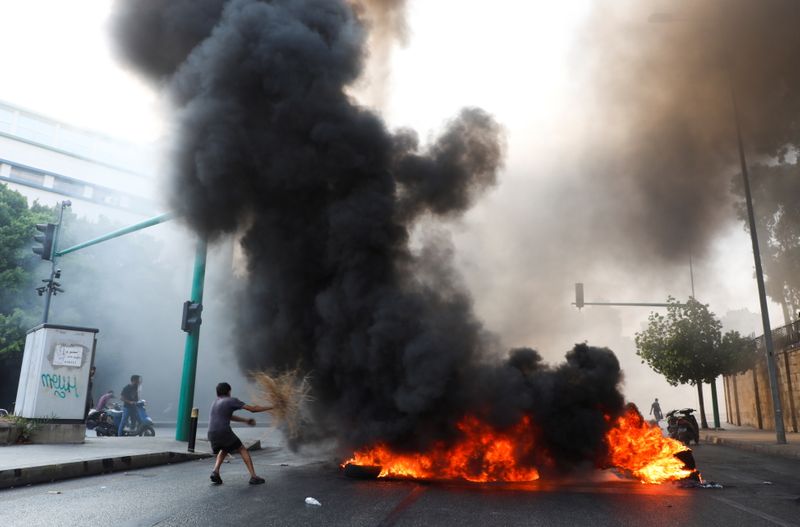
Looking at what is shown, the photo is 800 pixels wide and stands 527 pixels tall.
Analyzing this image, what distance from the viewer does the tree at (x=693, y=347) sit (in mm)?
25953

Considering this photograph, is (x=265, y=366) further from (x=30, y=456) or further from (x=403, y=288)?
(x=30, y=456)

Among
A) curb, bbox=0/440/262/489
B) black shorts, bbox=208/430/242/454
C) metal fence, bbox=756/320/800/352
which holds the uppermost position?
metal fence, bbox=756/320/800/352

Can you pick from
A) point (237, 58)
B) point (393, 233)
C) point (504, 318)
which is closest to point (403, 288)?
point (393, 233)

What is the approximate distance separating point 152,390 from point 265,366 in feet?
82.0

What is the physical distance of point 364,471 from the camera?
864 centimetres

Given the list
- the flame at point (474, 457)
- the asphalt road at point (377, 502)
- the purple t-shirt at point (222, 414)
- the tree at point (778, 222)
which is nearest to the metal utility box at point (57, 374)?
the asphalt road at point (377, 502)

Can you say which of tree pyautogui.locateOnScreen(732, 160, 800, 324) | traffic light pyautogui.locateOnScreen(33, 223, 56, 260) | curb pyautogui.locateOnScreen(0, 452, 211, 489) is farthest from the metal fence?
traffic light pyautogui.locateOnScreen(33, 223, 56, 260)

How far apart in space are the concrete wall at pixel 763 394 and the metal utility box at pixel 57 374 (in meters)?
23.3

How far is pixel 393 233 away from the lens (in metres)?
10.9

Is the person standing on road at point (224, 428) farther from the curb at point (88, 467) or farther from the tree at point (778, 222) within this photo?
the tree at point (778, 222)

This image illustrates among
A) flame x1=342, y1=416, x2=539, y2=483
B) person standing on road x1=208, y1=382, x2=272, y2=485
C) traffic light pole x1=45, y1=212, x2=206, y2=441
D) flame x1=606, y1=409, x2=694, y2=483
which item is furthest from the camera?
traffic light pole x1=45, y1=212, x2=206, y2=441

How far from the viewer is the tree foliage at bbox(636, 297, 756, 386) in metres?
26.0

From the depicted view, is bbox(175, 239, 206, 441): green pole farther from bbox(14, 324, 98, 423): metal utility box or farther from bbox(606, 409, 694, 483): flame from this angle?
bbox(606, 409, 694, 483): flame

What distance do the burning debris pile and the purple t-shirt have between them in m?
1.92
